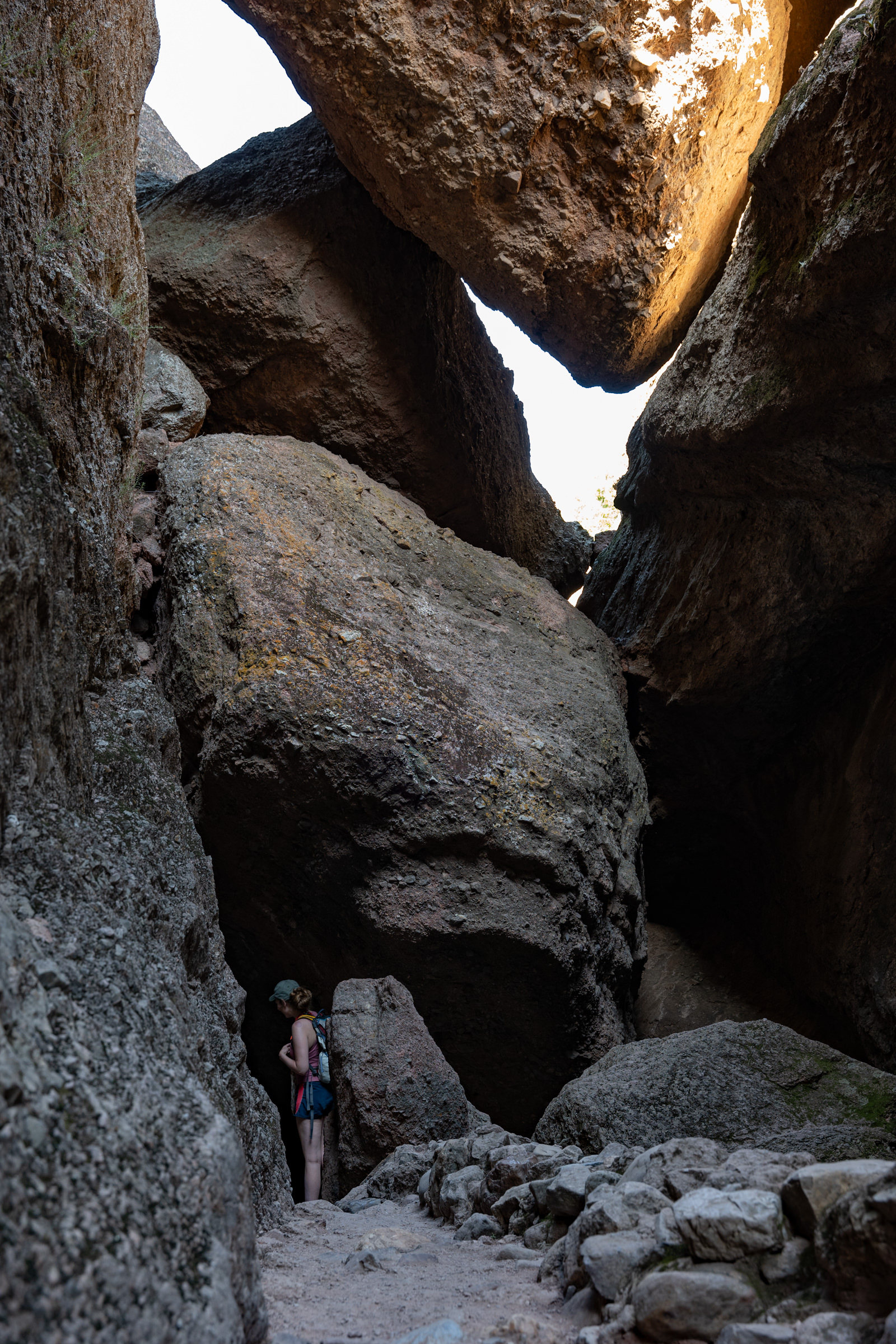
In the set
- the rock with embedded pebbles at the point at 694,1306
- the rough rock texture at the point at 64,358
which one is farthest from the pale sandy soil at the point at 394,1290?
the rough rock texture at the point at 64,358

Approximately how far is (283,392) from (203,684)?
3.35 m

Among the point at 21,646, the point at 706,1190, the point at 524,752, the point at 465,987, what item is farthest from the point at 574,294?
the point at 706,1190

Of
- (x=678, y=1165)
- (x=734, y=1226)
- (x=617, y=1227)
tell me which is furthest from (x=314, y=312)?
(x=734, y=1226)

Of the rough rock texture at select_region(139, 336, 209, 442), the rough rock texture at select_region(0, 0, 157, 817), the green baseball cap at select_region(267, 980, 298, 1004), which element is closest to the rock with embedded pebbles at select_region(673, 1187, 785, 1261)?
the rough rock texture at select_region(0, 0, 157, 817)

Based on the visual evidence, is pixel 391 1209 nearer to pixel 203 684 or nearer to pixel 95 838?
pixel 95 838

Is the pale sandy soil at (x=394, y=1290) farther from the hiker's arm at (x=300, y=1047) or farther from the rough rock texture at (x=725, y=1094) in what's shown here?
the hiker's arm at (x=300, y=1047)

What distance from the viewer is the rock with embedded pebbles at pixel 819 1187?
56.7 inches

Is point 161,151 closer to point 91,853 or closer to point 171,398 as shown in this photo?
point 171,398

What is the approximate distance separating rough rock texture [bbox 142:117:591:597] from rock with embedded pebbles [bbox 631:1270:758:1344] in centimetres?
644

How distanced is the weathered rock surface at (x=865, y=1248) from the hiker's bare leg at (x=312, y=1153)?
3.31 metres

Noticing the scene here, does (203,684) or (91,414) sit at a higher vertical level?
(91,414)

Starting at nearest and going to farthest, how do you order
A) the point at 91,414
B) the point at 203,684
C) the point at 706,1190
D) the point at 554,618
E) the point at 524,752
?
the point at 706,1190 → the point at 91,414 → the point at 203,684 → the point at 524,752 → the point at 554,618

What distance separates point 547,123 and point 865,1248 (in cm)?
617

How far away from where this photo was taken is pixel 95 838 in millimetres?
2020
